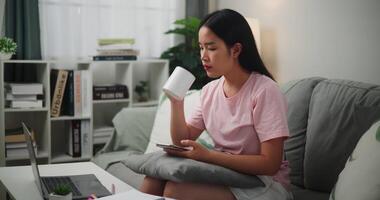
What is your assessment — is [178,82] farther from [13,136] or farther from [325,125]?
[13,136]

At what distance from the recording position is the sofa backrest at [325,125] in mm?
2006

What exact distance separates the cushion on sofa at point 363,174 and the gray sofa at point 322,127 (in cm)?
38

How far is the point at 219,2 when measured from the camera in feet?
12.7

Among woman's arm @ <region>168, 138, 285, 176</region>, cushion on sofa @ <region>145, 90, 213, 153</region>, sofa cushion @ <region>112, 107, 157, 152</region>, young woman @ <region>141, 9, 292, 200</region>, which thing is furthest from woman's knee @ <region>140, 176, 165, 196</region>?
sofa cushion @ <region>112, 107, 157, 152</region>

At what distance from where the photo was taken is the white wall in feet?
8.22

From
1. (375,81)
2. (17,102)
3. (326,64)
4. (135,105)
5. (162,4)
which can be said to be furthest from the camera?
(162,4)

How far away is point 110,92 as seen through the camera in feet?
11.0

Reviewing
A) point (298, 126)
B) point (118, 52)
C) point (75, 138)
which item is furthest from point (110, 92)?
point (298, 126)

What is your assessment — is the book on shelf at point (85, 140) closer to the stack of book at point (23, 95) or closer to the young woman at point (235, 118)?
the stack of book at point (23, 95)

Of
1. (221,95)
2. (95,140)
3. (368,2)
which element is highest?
(368,2)

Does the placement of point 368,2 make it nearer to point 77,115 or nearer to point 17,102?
point 77,115

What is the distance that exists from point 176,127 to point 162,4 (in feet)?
6.48

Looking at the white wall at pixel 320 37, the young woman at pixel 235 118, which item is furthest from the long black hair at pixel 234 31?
the white wall at pixel 320 37

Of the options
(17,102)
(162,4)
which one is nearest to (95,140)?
(17,102)
